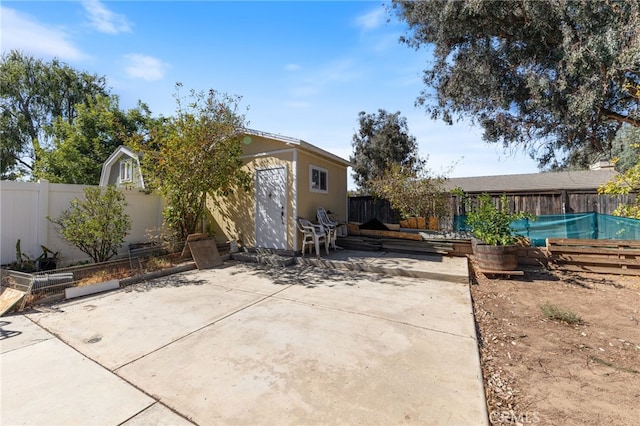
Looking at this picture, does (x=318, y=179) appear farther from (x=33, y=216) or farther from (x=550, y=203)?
(x=550, y=203)

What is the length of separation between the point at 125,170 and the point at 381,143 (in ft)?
44.5

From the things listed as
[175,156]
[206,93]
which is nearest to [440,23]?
[206,93]

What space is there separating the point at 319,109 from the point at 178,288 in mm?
5983

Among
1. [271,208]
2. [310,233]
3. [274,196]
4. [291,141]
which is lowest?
[310,233]

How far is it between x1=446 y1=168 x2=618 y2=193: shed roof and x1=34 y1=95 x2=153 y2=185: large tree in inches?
716

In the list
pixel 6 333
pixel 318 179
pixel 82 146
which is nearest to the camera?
pixel 6 333

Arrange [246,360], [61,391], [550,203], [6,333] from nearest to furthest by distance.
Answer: [61,391] → [246,360] → [6,333] → [550,203]

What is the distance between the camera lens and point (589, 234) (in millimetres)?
6277

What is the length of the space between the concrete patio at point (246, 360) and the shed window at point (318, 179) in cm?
386

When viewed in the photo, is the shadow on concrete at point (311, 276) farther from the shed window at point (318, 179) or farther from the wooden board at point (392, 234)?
the shed window at point (318, 179)

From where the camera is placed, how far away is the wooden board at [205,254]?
20.3ft

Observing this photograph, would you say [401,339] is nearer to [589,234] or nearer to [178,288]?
[178,288]

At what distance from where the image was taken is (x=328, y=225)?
293 inches

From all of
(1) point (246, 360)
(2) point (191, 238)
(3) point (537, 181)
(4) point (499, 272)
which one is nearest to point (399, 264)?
(4) point (499, 272)
